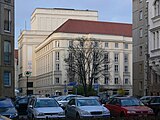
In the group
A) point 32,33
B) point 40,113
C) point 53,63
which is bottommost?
point 40,113

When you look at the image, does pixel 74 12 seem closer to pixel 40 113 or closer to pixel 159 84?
pixel 159 84

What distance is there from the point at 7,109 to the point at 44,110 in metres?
1.89

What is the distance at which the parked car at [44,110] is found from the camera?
834 inches

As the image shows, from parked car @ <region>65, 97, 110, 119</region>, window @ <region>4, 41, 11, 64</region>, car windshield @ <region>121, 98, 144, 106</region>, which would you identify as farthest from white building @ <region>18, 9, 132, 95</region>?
parked car @ <region>65, 97, 110, 119</region>

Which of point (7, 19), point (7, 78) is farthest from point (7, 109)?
point (7, 19)

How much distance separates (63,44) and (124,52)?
16.9 metres

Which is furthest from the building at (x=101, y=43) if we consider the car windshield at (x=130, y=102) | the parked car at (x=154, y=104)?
the car windshield at (x=130, y=102)

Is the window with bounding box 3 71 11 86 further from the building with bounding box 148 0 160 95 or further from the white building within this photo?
the white building

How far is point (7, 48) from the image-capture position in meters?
45.5

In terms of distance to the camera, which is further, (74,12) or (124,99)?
(74,12)

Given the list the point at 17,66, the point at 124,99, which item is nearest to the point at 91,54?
the point at 124,99

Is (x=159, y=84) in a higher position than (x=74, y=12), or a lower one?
lower

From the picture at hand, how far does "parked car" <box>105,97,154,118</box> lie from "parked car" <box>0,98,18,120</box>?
19.5 feet

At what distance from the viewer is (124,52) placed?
112 metres
